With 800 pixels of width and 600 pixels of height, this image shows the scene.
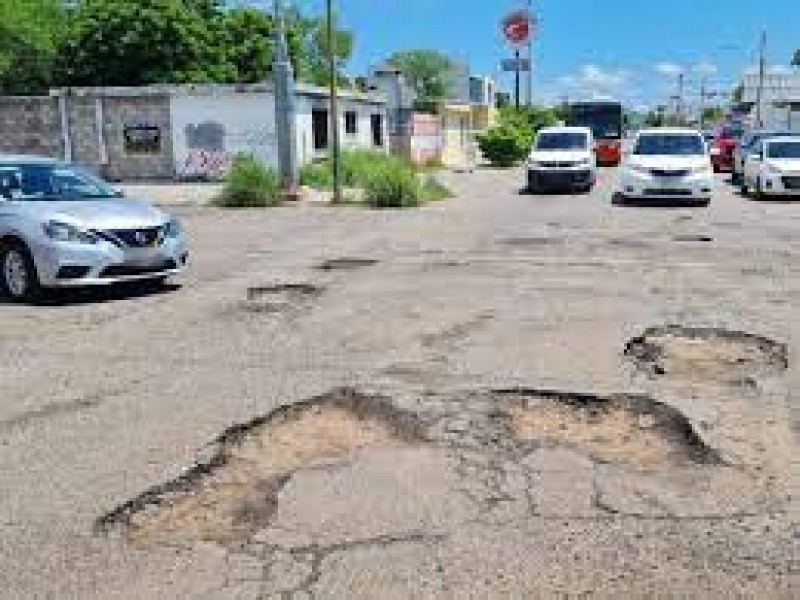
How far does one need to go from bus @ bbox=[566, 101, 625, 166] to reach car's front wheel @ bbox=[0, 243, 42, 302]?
38009 millimetres

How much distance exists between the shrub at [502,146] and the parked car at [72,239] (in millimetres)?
40292

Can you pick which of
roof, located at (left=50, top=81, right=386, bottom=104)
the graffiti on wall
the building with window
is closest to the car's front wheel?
the building with window

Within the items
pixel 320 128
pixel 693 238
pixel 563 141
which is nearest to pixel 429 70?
pixel 320 128

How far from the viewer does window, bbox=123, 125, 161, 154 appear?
109 ft

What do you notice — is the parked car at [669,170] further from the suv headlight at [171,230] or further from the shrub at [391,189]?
the suv headlight at [171,230]

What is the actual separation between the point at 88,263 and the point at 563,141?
20377 mm

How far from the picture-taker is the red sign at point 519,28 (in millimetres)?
66438

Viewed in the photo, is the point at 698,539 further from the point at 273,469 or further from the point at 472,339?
the point at 472,339

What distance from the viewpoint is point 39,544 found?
455 centimetres

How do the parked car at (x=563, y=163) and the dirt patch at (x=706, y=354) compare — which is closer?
the dirt patch at (x=706, y=354)

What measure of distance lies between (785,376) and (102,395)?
4608 mm

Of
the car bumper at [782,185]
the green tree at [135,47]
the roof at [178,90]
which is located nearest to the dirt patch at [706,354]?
the car bumper at [782,185]

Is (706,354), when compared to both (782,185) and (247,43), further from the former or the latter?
(247,43)

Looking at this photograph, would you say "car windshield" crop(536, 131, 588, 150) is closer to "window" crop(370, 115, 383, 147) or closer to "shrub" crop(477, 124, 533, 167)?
"window" crop(370, 115, 383, 147)
